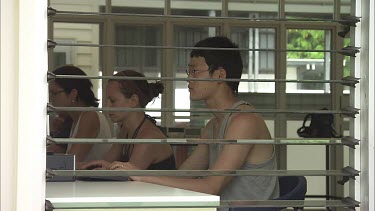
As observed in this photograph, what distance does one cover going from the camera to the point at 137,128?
378 centimetres

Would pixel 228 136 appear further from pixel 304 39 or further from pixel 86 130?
pixel 304 39

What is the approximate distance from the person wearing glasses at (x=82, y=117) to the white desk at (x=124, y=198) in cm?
128

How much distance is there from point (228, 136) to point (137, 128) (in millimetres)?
741

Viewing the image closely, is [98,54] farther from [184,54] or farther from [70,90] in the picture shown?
[70,90]

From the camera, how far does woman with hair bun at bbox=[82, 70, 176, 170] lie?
3.65 meters

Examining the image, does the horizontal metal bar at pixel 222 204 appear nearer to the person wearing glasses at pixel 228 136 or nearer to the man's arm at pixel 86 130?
the person wearing glasses at pixel 228 136

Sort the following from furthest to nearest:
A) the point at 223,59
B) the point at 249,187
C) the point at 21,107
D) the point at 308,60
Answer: the point at 308,60
the point at 223,59
the point at 249,187
the point at 21,107

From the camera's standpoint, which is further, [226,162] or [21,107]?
[226,162]

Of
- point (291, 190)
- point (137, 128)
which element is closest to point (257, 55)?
point (137, 128)

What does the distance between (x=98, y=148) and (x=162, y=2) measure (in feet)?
12.8

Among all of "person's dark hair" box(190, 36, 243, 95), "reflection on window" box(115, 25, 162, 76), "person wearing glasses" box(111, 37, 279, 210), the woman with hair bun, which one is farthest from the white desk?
"reflection on window" box(115, 25, 162, 76)

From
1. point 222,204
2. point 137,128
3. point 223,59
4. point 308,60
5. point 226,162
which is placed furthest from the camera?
point 308,60

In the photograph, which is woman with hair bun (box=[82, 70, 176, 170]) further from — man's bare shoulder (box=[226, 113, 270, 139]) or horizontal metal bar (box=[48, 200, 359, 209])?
horizontal metal bar (box=[48, 200, 359, 209])

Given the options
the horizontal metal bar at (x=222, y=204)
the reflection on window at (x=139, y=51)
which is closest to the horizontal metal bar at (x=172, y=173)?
the horizontal metal bar at (x=222, y=204)
